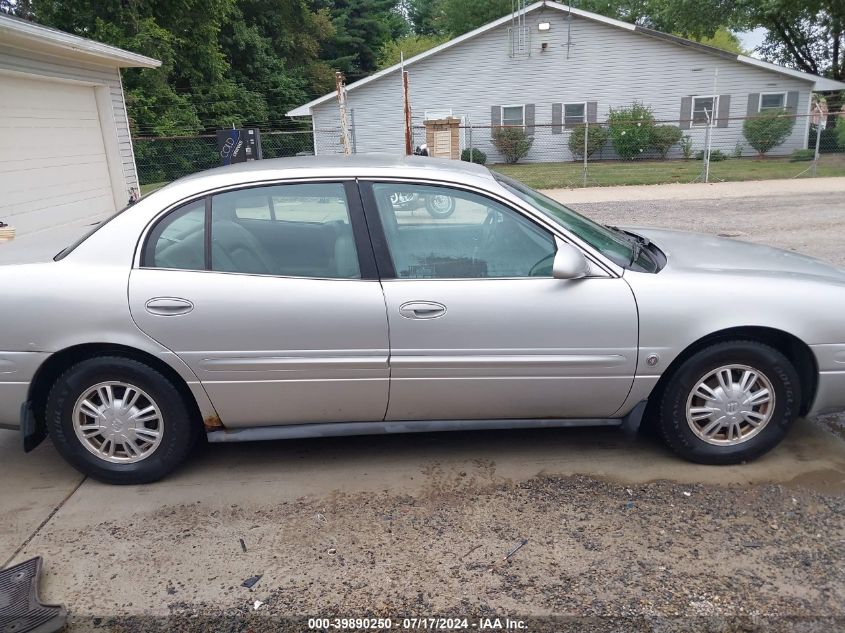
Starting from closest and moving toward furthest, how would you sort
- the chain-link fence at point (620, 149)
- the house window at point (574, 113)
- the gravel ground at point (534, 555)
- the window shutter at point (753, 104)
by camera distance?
the gravel ground at point (534, 555), the chain-link fence at point (620, 149), the window shutter at point (753, 104), the house window at point (574, 113)

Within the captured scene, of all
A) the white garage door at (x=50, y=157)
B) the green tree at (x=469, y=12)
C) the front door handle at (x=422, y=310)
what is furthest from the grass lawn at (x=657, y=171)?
the green tree at (x=469, y=12)

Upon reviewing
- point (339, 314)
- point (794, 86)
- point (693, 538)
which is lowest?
point (693, 538)

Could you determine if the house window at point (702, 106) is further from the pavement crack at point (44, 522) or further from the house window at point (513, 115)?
the pavement crack at point (44, 522)

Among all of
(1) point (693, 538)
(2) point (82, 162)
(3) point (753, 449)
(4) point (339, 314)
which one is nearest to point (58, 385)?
(4) point (339, 314)

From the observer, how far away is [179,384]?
3494mm

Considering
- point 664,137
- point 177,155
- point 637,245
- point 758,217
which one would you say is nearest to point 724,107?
point 664,137

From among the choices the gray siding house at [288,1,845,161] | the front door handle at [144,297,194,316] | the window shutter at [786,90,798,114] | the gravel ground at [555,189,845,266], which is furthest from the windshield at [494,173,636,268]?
the window shutter at [786,90,798,114]

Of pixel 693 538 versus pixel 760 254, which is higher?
pixel 760 254

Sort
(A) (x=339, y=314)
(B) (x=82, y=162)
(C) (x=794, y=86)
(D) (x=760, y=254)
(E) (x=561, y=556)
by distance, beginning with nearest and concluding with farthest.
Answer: (E) (x=561, y=556)
(A) (x=339, y=314)
(D) (x=760, y=254)
(B) (x=82, y=162)
(C) (x=794, y=86)

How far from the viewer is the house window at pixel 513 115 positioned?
86.4 ft

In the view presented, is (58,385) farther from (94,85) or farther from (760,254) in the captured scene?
(94,85)

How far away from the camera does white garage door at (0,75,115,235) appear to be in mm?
9039

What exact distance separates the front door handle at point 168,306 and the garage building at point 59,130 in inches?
248

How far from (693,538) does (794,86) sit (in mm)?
26457
